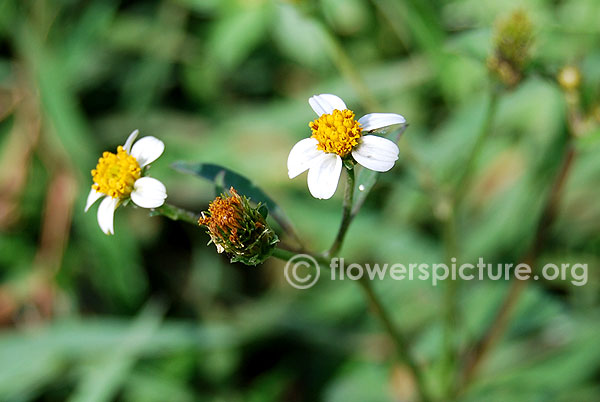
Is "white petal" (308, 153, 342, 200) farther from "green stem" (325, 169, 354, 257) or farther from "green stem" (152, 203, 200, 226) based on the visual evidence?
"green stem" (152, 203, 200, 226)

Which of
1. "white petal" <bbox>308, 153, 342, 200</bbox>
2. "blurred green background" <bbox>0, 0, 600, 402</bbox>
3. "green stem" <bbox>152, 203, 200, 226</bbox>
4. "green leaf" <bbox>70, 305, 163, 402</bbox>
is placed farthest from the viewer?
"blurred green background" <bbox>0, 0, 600, 402</bbox>

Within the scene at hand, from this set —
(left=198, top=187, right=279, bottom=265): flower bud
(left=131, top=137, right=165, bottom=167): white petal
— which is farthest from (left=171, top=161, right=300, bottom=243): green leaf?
(left=198, top=187, right=279, bottom=265): flower bud

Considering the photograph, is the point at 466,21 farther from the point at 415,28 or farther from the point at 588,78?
the point at 588,78

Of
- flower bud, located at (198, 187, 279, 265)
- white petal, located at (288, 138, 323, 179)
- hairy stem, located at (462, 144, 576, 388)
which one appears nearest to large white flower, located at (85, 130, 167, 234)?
flower bud, located at (198, 187, 279, 265)

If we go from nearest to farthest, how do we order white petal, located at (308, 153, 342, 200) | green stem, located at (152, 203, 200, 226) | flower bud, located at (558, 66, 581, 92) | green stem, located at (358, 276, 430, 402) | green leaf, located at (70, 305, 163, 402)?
white petal, located at (308, 153, 342, 200), green stem, located at (152, 203, 200, 226), green stem, located at (358, 276, 430, 402), flower bud, located at (558, 66, 581, 92), green leaf, located at (70, 305, 163, 402)

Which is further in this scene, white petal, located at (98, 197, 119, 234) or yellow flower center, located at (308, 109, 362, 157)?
white petal, located at (98, 197, 119, 234)

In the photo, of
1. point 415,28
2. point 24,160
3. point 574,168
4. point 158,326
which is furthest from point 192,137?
point 574,168

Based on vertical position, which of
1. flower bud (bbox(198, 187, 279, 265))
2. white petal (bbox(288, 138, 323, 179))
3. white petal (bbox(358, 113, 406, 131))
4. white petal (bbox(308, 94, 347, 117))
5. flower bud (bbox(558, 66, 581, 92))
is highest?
flower bud (bbox(558, 66, 581, 92))

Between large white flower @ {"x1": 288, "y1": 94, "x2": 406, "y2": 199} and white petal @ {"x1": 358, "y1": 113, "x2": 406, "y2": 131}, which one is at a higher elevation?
white petal @ {"x1": 358, "y1": 113, "x2": 406, "y2": 131}
